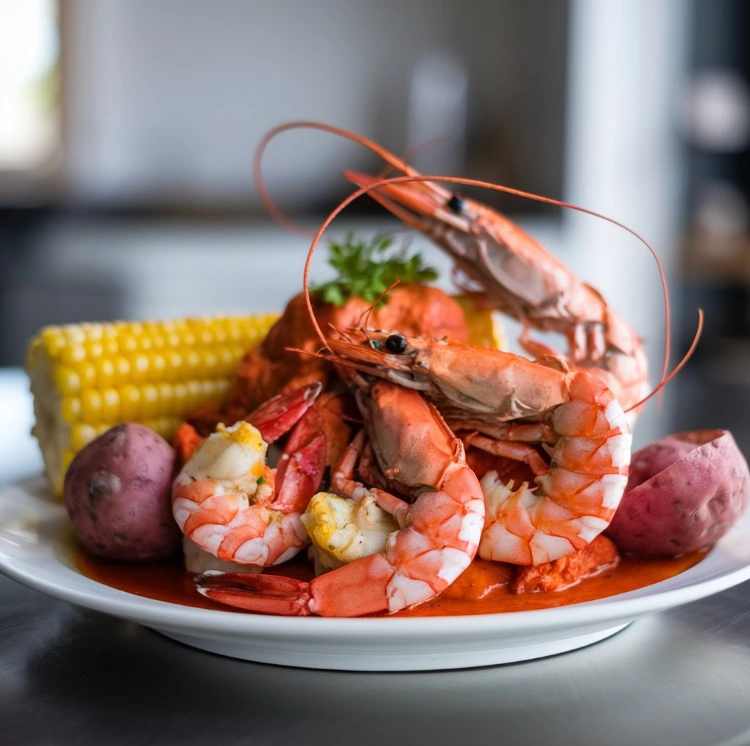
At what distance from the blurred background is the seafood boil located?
401cm

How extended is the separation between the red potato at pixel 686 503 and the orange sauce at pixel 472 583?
0.04 metres

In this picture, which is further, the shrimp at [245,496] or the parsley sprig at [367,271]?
the parsley sprig at [367,271]

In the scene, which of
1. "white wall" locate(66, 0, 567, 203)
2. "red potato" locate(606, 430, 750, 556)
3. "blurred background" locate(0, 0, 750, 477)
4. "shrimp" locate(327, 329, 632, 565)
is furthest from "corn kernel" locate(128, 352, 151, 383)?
"white wall" locate(66, 0, 567, 203)

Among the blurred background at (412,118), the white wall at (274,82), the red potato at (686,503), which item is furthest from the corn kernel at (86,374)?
the white wall at (274,82)

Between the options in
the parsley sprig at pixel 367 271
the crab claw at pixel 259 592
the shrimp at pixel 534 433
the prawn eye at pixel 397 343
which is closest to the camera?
the crab claw at pixel 259 592

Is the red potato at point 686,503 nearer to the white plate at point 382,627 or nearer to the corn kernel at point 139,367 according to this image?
the white plate at point 382,627

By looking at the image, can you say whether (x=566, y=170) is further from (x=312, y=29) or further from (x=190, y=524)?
(x=190, y=524)

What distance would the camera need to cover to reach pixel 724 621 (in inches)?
55.4

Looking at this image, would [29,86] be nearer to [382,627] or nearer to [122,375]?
[122,375]

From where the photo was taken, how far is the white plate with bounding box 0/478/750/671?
1.09 metres

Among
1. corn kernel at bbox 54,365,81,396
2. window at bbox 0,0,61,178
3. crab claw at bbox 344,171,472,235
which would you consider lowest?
corn kernel at bbox 54,365,81,396

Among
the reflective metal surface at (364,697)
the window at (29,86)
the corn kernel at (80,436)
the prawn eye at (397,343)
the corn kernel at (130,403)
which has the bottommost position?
the reflective metal surface at (364,697)

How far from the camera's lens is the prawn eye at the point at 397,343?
1.46 meters

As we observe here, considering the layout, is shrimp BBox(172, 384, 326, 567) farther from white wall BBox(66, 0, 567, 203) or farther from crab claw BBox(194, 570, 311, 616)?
white wall BBox(66, 0, 567, 203)
